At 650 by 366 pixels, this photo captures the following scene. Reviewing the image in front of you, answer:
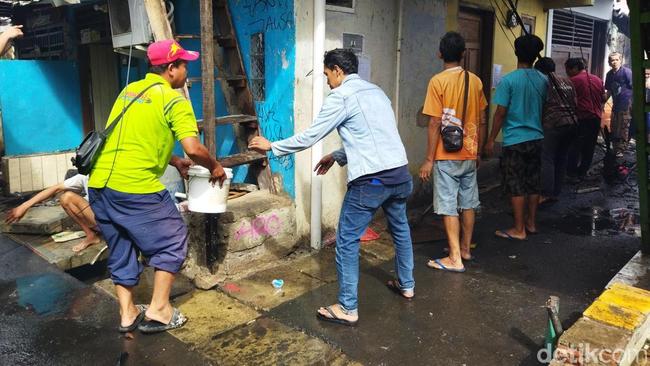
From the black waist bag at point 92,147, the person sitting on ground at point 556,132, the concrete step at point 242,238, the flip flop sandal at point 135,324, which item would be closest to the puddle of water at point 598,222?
the person sitting on ground at point 556,132

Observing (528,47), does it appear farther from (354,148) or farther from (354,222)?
(354,222)

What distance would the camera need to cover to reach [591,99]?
25.9 feet

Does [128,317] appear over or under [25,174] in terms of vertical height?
under

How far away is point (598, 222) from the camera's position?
6309 millimetres

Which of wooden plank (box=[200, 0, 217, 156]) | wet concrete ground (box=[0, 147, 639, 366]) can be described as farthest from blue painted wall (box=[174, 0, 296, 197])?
wet concrete ground (box=[0, 147, 639, 366])

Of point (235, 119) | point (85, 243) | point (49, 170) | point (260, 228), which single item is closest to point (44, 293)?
point (85, 243)

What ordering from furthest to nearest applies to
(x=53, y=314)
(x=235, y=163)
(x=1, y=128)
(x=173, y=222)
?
1. (x=1, y=128)
2. (x=235, y=163)
3. (x=53, y=314)
4. (x=173, y=222)

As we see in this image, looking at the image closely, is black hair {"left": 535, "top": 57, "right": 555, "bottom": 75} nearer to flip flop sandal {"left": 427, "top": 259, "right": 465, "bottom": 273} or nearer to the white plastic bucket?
flip flop sandal {"left": 427, "top": 259, "right": 465, "bottom": 273}

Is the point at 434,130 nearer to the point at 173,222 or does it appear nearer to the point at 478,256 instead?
the point at 478,256

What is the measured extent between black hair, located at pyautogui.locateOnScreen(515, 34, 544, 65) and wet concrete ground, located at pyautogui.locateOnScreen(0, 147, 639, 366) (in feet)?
6.20

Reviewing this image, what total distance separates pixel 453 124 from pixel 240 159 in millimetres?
1916

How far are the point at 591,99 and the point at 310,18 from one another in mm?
5203

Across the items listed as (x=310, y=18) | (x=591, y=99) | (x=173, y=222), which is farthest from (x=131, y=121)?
(x=591, y=99)

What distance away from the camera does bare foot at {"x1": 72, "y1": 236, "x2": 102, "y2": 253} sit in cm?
530
